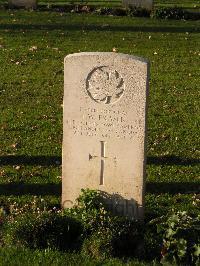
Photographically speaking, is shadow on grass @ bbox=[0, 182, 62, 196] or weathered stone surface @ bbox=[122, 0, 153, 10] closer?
shadow on grass @ bbox=[0, 182, 62, 196]

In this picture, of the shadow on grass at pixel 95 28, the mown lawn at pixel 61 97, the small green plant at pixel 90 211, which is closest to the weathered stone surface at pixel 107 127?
the small green plant at pixel 90 211

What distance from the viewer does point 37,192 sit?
7.34 meters

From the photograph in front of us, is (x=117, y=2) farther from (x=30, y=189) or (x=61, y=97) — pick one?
(x=30, y=189)

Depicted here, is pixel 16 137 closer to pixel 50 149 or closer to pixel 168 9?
pixel 50 149

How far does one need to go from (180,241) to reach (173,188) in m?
1.93

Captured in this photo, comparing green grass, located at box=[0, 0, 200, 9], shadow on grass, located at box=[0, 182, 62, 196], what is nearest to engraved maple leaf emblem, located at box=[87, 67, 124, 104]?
shadow on grass, located at box=[0, 182, 62, 196]

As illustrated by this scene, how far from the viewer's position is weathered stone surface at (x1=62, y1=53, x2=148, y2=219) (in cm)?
614

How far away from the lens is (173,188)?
24.6 feet

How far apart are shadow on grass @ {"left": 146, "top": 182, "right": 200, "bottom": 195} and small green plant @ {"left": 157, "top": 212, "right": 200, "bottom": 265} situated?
5.00 ft

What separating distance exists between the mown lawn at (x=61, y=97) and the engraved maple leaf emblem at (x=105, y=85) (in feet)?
4.37

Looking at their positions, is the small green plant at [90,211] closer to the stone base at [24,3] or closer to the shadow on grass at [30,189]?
the shadow on grass at [30,189]

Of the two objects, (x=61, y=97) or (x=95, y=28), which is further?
(x=95, y=28)

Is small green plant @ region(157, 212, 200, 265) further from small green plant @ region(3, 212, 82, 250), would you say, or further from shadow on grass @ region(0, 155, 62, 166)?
shadow on grass @ region(0, 155, 62, 166)

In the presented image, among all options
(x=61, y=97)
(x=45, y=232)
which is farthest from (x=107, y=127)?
(x=61, y=97)
